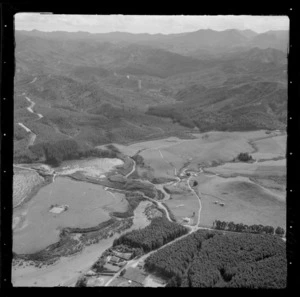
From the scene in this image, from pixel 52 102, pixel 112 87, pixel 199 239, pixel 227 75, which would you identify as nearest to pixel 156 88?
pixel 112 87

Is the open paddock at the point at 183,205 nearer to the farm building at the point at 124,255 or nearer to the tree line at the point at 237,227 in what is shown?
the tree line at the point at 237,227

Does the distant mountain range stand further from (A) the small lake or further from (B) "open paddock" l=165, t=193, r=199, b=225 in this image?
(B) "open paddock" l=165, t=193, r=199, b=225

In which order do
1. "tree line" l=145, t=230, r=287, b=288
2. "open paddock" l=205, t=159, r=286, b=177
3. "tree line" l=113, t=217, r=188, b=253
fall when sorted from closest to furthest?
"tree line" l=145, t=230, r=287, b=288, "tree line" l=113, t=217, r=188, b=253, "open paddock" l=205, t=159, r=286, b=177

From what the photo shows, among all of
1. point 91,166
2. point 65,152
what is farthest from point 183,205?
point 65,152

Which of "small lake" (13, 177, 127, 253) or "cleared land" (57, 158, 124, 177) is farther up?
"cleared land" (57, 158, 124, 177)

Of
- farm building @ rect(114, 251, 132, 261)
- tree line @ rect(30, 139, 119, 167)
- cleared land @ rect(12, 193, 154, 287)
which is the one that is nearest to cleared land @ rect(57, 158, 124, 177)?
tree line @ rect(30, 139, 119, 167)

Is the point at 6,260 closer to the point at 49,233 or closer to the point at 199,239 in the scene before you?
the point at 199,239

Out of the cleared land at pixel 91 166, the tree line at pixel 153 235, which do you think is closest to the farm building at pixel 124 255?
the tree line at pixel 153 235

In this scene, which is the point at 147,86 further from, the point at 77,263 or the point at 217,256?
the point at 217,256
